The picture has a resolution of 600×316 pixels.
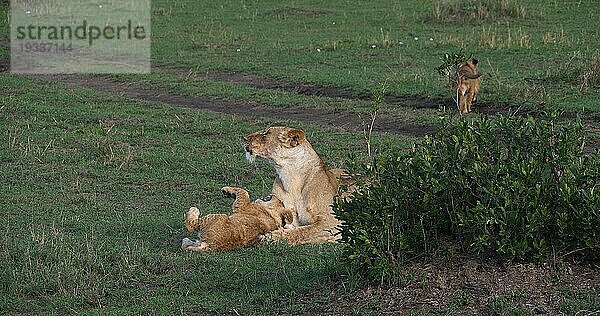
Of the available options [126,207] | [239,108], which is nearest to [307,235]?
[126,207]

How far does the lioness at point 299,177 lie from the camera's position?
759 cm

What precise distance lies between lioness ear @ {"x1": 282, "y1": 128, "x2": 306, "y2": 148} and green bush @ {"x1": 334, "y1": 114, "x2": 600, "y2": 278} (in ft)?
5.84

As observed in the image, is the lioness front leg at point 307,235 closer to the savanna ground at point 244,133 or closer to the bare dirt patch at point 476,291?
the savanna ground at point 244,133

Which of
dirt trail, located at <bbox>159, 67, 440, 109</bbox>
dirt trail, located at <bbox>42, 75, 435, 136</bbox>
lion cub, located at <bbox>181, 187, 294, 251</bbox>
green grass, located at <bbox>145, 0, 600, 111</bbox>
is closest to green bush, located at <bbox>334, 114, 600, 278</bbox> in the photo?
lion cub, located at <bbox>181, 187, 294, 251</bbox>

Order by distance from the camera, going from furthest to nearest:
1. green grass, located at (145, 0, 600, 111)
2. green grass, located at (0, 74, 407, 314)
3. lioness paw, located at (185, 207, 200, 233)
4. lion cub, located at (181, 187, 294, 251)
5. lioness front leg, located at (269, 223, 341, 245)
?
1. green grass, located at (145, 0, 600, 111)
2. lioness paw, located at (185, 207, 200, 233)
3. lioness front leg, located at (269, 223, 341, 245)
4. lion cub, located at (181, 187, 294, 251)
5. green grass, located at (0, 74, 407, 314)

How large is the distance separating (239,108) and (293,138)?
675 centimetres

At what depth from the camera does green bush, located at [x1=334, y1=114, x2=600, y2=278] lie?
17.8ft

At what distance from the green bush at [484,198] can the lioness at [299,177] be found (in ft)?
5.93

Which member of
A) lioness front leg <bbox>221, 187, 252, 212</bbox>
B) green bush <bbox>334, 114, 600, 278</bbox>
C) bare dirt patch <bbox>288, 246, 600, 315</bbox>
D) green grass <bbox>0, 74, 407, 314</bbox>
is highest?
green bush <bbox>334, 114, 600, 278</bbox>

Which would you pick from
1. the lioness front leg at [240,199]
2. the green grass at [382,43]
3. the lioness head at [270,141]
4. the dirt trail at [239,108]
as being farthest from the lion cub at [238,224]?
the green grass at [382,43]

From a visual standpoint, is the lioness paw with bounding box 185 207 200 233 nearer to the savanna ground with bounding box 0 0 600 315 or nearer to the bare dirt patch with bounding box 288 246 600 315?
the savanna ground with bounding box 0 0 600 315

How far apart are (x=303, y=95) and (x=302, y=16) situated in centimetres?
787

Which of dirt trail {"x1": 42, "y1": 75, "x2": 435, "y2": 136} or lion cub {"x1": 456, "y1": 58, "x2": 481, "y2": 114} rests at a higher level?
lion cub {"x1": 456, "y1": 58, "x2": 481, "y2": 114}

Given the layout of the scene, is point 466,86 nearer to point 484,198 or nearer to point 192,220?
point 192,220
